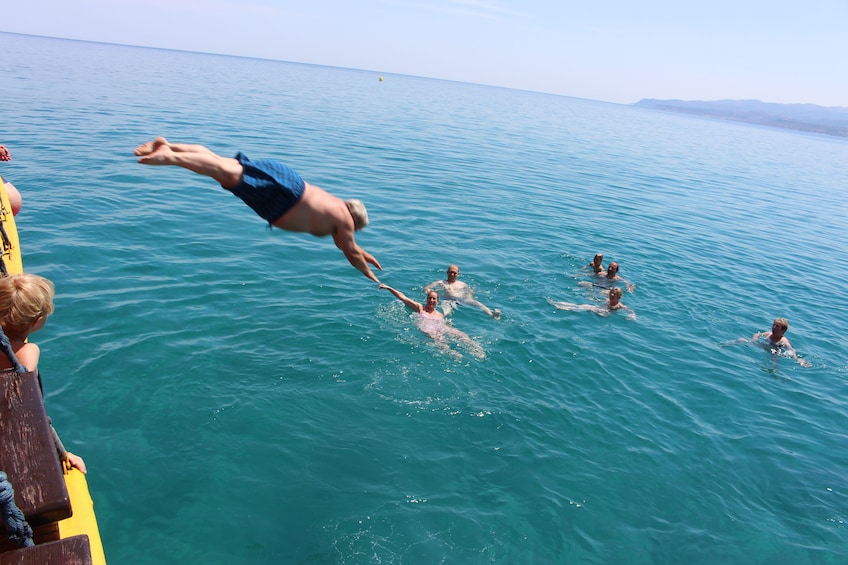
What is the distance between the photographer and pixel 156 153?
18.0ft

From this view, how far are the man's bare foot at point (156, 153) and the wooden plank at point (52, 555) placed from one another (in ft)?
11.8

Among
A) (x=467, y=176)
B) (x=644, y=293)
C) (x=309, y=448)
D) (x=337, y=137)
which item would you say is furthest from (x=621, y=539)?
(x=337, y=137)

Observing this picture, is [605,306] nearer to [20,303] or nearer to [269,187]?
[269,187]

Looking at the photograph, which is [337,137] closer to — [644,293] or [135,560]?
[644,293]

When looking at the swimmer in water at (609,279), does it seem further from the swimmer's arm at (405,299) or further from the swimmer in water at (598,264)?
the swimmer's arm at (405,299)

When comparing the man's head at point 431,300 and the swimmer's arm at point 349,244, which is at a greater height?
the swimmer's arm at point 349,244

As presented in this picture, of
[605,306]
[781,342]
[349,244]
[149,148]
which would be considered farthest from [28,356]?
[781,342]

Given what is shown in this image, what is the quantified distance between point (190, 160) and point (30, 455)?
133 inches

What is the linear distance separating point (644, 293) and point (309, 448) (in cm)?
1109

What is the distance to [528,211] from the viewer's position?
2336 cm

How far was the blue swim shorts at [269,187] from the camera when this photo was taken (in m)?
6.16

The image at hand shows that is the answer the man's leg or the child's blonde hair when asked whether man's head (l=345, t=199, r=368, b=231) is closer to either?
the man's leg

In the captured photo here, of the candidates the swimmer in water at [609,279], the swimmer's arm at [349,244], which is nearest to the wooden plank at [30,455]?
the swimmer's arm at [349,244]

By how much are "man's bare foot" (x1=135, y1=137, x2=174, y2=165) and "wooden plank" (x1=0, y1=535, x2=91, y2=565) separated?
11.8 ft
